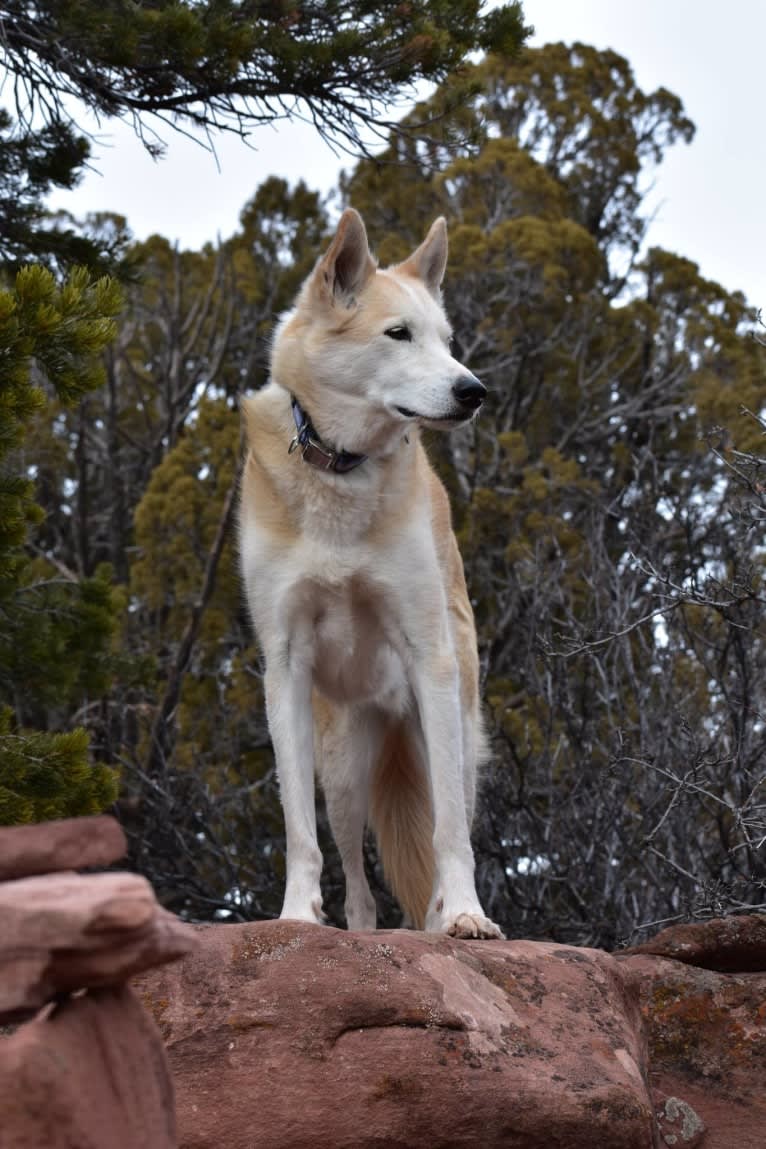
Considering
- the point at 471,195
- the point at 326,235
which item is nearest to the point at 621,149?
the point at 471,195

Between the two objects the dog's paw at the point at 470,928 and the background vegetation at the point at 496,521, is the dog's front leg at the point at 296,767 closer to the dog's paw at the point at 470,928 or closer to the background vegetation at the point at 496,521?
the dog's paw at the point at 470,928

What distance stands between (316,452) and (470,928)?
1.53m

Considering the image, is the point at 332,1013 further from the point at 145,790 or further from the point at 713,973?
the point at 145,790

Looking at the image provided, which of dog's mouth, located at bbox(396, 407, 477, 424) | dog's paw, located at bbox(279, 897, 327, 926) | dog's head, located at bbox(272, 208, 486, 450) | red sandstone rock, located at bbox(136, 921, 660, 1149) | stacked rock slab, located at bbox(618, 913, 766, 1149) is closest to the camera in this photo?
red sandstone rock, located at bbox(136, 921, 660, 1149)

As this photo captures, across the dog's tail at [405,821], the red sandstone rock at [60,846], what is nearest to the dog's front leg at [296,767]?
the dog's tail at [405,821]

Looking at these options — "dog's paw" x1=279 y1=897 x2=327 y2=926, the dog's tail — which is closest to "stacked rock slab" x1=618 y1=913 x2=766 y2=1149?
the dog's tail

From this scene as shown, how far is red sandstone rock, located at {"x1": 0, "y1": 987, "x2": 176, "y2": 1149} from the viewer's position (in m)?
2.18

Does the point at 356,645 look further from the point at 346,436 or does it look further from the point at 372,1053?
the point at 372,1053

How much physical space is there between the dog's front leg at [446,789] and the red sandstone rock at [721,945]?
705 mm

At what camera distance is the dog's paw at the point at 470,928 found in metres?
4.22

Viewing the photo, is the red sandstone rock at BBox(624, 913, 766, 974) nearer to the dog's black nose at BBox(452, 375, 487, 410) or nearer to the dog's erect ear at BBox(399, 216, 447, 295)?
the dog's black nose at BBox(452, 375, 487, 410)

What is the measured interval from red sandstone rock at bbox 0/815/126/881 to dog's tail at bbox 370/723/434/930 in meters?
2.57

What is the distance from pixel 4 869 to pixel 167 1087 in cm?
45

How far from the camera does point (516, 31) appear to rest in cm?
698
